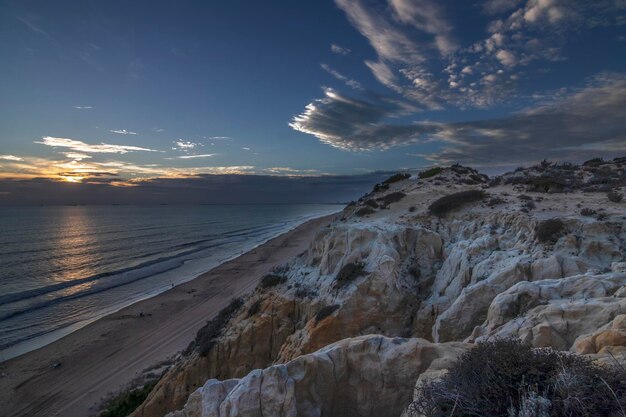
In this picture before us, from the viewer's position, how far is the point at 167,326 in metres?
25.3

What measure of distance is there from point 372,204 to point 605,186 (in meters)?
11.4

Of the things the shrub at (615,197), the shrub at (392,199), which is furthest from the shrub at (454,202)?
the shrub at (615,197)

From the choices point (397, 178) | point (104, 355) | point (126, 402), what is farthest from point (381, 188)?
point (104, 355)

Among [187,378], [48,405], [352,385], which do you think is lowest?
[48,405]

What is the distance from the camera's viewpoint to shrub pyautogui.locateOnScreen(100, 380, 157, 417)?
1515 cm

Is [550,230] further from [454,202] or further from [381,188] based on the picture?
[381,188]

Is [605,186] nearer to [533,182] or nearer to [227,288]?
[533,182]

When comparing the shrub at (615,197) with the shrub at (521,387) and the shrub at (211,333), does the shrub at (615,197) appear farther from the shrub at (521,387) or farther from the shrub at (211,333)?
the shrub at (211,333)

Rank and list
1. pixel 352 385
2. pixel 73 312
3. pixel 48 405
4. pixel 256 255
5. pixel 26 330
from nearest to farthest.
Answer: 1. pixel 352 385
2. pixel 48 405
3. pixel 26 330
4. pixel 73 312
5. pixel 256 255

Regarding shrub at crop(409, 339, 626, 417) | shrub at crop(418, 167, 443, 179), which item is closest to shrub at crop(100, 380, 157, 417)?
shrub at crop(409, 339, 626, 417)

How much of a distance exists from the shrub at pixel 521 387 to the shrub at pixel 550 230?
23.1 feet

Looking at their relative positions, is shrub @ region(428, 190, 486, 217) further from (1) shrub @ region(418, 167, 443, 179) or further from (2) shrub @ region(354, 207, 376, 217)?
(1) shrub @ region(418, 167, 443, 179)

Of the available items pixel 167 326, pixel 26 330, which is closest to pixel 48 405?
pixel 167 326

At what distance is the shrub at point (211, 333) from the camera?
14272 millimetres
